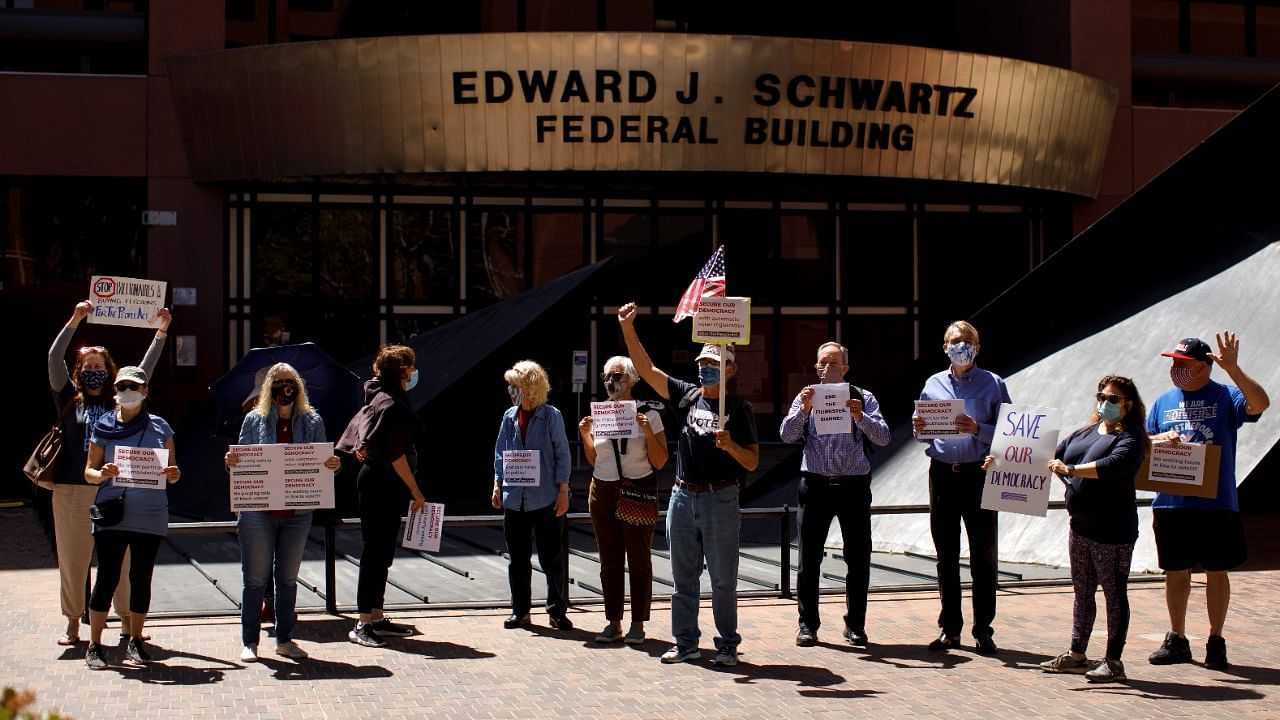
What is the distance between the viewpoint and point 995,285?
1121 inches

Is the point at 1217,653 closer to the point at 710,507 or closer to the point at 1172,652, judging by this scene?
the point at 1172,652

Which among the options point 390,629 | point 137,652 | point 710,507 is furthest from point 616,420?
point 137,652

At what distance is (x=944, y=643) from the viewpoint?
28.8 feet

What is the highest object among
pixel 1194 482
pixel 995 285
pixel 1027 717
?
pixel 995 285

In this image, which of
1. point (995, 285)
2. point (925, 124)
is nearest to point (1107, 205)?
point (995, 285)

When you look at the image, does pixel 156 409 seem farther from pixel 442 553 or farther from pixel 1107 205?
pixel 1107 205

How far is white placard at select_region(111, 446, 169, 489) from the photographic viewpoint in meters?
8.09

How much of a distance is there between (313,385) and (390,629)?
14.7 feet

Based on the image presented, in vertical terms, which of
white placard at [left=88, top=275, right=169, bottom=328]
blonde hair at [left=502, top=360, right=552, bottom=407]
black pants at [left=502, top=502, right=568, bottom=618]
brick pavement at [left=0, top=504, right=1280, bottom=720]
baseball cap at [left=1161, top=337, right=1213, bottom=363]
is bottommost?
brick pavement at [left=0, top=504, right=1280, bottom=720]

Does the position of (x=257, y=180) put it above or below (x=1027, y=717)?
above

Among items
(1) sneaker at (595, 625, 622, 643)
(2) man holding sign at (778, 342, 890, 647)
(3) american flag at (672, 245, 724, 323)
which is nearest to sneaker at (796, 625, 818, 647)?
(2) man holding sign at (778, 342, 890, 647)

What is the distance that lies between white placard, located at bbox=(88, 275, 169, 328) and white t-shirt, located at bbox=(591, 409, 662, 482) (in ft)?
10.1

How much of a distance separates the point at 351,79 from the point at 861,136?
28.2 feet

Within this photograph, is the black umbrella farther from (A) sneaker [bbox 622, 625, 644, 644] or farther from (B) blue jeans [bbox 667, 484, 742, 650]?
(B) blue jeans [bbox 667, 484, 742, 650]
